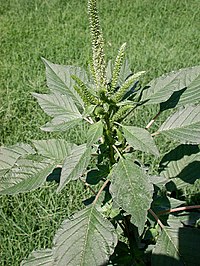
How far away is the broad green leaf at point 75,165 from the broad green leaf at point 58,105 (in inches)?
4.8

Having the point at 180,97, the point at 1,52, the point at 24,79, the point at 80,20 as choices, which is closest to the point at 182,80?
the point at 180,97

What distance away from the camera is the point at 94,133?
0.91 m

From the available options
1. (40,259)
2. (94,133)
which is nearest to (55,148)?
(94,133)

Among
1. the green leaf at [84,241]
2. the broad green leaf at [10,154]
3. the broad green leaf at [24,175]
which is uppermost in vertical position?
the broad green leaf at [10,154]

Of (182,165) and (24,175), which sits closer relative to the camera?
(24,175)

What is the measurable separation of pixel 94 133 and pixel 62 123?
0.09m

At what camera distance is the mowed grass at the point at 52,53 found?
6.17 feet

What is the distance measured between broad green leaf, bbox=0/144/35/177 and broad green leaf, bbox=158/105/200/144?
345 millimetres

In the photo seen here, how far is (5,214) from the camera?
1.92 metres

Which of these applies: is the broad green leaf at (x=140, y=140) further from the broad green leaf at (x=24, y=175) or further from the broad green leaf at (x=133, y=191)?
the broad green leaf at (x=24, y=175)

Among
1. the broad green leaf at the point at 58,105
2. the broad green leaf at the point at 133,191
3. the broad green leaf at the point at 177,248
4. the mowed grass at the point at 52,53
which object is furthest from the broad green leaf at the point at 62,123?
the mowed grass at the point at 52,53

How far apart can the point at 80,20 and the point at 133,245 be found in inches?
123

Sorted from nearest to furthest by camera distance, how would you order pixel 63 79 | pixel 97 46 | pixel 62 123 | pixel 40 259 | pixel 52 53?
1. pixel 97 46
2. pixel 62 123
3. pixel 63 79
4. pixel 40 259
5. pixel 52 53

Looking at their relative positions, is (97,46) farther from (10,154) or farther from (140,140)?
(10,154)
